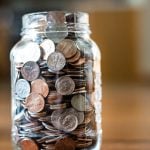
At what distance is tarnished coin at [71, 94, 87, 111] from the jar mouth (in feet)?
0.28

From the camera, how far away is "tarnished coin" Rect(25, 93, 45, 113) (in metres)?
0.55

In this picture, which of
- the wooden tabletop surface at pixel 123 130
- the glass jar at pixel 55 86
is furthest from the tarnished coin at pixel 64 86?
the wooden tabletop surface at pixel 123 130

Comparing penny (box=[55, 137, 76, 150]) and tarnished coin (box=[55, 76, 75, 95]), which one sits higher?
tarnished coin (box=[55, 76, 75, 95])

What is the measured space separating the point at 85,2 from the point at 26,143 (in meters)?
3.06

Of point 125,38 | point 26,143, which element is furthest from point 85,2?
point 26,143

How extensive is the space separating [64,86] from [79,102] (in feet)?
0.09

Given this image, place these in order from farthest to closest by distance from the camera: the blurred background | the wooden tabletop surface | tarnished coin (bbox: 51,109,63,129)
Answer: the blurred background, the wooden tabletop surface, tarnished coin (bbox: 51,109,63,129)

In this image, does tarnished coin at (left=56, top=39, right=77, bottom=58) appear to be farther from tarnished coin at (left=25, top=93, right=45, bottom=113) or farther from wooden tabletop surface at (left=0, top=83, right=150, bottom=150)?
wooden tabletop surface at (left=0, top=83, right=150, bottom=150)

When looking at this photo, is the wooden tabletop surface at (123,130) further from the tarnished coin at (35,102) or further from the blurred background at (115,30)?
the blurred background at (115,30)

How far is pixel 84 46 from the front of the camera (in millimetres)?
585

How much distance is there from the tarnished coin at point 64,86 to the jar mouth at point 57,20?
65mm

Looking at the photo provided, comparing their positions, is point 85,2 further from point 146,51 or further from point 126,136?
point 126,136

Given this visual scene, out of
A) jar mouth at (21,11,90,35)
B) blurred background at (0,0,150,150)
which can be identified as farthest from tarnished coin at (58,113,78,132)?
blurred background at (0,0,150,150)

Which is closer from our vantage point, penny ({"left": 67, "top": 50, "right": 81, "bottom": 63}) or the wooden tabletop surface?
penny ({"left": 67, "top": 50, "right": 81, "bottom": 63})
